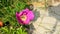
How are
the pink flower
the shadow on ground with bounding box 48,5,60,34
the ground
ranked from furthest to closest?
the shadow on ground with bounding box 48,5,60,34, the ground, the pink flower

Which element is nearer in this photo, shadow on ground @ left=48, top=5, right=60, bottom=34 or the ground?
the ground

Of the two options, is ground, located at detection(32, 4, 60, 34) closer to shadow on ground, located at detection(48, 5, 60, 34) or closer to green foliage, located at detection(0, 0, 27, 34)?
shadow on ground, located at detection(48, 5, 60, 34)

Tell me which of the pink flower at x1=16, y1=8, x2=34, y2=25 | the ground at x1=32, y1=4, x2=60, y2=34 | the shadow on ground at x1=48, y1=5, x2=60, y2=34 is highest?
the pink flower at x1=16, y1=8, x2=34, y2=25

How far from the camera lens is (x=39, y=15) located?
3061 millimetres

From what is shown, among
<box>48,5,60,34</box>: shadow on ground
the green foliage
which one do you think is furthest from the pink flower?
<box>48,5,60,34</box>: shadow on ground

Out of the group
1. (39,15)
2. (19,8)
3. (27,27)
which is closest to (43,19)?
(39,15)

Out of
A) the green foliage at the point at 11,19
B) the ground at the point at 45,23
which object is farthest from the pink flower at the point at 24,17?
the ground at the point at 45,23

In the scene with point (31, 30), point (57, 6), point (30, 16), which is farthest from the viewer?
point (57, 6)

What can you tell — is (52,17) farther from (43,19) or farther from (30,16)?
(30,16)

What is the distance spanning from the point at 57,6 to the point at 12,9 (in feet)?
3.04

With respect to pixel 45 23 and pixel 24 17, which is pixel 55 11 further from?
pixel 24 17

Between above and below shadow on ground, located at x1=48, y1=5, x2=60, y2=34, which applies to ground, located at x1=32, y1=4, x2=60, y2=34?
below

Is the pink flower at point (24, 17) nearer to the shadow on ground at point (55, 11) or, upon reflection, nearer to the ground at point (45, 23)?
the ground at point (45, 23)

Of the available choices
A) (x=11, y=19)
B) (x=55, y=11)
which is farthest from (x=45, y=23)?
(x=11, y=19)
